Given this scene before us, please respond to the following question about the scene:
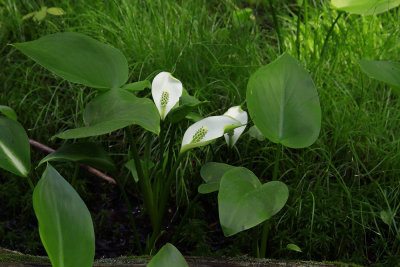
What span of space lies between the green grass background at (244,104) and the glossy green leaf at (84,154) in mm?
404

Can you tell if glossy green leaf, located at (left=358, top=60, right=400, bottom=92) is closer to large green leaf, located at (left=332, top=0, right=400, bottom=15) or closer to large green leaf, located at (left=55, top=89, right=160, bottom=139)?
large green leaf, located at (left=332, top=0, right=400, bottom=15)

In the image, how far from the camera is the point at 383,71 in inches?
45.1

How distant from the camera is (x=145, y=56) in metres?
1.75

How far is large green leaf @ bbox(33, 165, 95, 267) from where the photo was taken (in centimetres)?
86

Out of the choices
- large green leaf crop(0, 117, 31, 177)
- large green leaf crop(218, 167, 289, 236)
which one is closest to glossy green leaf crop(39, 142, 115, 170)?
large green leaf crop(0, 117, 31, 177)

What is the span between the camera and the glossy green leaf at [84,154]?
1.12 m

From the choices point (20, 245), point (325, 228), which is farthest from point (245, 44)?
point (20, 245)

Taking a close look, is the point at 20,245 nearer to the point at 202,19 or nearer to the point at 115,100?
the point at 115,100

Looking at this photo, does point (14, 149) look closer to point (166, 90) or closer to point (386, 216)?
point (166, 90)

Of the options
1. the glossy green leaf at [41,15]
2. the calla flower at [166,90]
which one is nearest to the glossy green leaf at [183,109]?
the calla flower at [166,90]

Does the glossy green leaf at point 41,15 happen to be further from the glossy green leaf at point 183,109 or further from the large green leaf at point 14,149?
the glossy green leaf at point 183,109

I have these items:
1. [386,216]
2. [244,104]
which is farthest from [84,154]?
[386,216]

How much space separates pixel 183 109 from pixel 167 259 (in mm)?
369

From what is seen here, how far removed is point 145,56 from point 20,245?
29.1 inches
